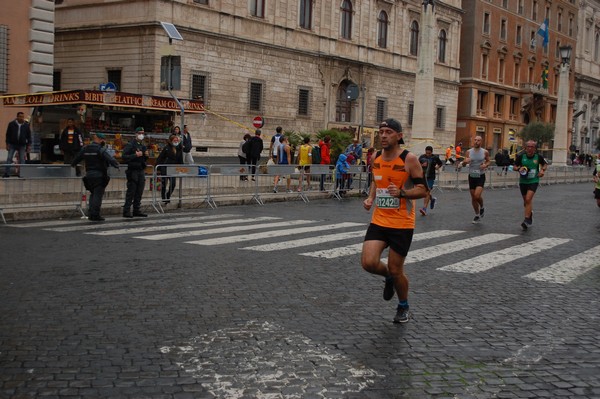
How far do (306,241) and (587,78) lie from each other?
81.5 m

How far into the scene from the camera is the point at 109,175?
55.4ft

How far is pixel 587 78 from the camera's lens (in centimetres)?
8669

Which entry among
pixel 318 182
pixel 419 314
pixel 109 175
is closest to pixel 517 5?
pixel 318 182

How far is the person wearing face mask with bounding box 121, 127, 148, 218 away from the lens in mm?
16188

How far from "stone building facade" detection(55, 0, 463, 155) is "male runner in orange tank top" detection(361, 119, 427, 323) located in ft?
70.5

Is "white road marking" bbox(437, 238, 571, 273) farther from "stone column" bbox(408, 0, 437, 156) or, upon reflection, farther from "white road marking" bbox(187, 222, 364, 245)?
"stone column" bbox(408, 0, 437, 156)

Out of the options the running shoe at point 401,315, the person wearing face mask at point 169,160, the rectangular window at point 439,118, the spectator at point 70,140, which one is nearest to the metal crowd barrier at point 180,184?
the person wearing face mask at point 169,160

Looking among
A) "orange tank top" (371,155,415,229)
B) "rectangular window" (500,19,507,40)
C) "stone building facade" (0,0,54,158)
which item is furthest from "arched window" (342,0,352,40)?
"orange tank top" (371,155,415,229)

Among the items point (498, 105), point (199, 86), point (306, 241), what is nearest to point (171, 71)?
point (306, 241)

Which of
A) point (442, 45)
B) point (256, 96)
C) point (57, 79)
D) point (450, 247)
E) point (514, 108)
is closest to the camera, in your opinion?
point (450, 247)

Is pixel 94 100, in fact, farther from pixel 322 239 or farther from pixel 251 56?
pixel 251 56

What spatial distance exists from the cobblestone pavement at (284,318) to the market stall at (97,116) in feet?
32.6

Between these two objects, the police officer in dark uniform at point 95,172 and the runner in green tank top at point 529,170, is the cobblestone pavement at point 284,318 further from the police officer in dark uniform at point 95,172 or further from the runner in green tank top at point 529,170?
the runner in green tank top at point 529,170

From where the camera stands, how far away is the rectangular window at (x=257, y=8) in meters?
39.1
